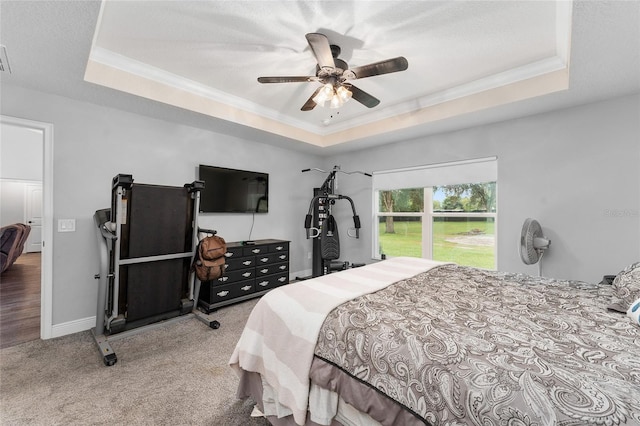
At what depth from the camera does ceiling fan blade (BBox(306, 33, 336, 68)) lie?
69.5 inches

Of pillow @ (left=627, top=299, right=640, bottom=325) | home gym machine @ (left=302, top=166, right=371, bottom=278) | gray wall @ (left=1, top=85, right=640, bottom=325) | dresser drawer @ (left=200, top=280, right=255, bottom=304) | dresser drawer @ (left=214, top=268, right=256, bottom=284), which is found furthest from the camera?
home gym machine @ (left=302, top=166, right=371, bottom=278)

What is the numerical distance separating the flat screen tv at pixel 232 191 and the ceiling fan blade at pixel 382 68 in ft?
7.78

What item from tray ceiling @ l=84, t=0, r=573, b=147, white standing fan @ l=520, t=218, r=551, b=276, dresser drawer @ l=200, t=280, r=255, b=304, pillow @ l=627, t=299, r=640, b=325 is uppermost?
tray ceiling @ l=84, t=0, r=573, b=147

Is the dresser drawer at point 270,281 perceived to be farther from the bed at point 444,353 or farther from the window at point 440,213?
the bed at point 444,353

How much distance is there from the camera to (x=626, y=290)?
1.44 m

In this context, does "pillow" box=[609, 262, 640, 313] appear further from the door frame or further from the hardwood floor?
the hardwood floor

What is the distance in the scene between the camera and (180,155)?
137 inches

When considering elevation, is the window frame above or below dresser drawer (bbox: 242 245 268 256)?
above

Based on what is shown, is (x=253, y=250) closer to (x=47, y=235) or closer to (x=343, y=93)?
(x=47, y=235)

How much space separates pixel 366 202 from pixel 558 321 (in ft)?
11.5

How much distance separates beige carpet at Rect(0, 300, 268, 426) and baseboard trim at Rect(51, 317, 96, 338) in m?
0.12

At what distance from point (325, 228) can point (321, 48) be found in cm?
279

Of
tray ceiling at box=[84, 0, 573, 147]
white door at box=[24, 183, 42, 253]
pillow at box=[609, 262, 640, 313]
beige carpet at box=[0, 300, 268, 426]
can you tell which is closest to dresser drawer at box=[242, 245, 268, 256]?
beige carpet at box=[0, 300, 268, 426]

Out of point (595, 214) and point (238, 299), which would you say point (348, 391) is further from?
point (595, 214)
